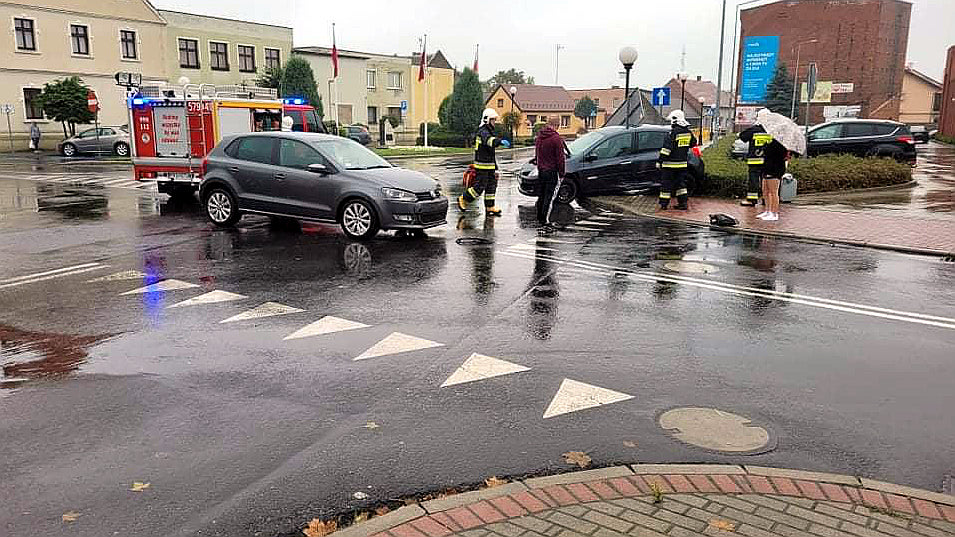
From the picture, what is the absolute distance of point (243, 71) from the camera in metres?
50.6

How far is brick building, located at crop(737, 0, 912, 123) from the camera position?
80250 millimetres

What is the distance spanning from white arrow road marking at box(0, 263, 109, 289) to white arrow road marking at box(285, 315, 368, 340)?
412cm

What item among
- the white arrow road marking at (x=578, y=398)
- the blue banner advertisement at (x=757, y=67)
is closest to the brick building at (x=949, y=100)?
the blue banner advertisement at (x=757, y=67)

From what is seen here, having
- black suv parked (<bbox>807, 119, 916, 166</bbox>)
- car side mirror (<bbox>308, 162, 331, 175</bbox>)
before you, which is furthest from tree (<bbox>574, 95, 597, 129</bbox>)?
car side mirror (<bbox>308, 162, 331, 175</bbox>)

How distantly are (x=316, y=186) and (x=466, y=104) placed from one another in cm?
4231

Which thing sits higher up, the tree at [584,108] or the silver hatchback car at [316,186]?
the tree at [584,108]

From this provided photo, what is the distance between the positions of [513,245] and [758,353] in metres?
5.52

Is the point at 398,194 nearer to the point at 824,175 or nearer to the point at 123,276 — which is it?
the point at 123,276

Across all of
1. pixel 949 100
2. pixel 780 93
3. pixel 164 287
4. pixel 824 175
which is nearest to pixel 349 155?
pixel 164 287

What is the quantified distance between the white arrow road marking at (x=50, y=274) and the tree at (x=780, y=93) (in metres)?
73.1

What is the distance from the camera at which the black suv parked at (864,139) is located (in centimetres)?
2456

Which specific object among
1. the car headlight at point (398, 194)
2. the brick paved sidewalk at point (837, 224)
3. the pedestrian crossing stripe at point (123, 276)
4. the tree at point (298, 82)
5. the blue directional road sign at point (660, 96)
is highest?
the tree at point (298, 82)

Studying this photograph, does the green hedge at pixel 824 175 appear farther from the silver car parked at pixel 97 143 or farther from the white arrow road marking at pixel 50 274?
the silver car parked at pixel 97 143

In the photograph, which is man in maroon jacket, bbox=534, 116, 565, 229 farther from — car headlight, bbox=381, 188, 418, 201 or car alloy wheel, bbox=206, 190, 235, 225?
car alloy wheel, bbox=206, 190, 235, 225
